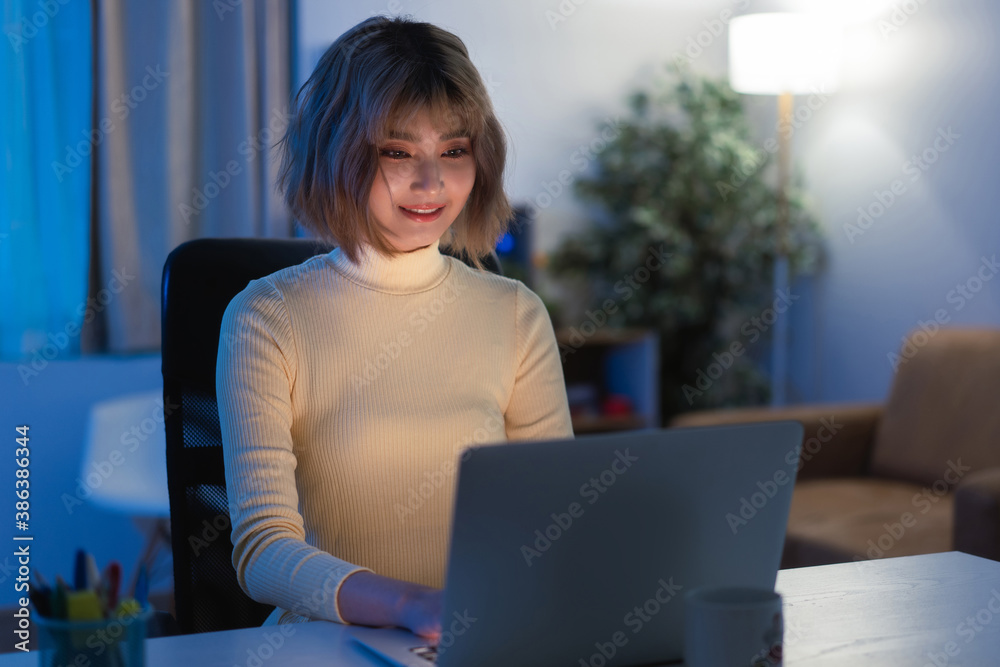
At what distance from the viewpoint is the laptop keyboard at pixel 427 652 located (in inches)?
29.4

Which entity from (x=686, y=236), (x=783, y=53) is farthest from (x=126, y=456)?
(x=783, y=53)

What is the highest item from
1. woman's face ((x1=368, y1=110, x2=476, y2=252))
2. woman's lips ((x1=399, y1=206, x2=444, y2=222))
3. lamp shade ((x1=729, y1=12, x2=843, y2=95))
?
lamp shade ((x1=729, y1=12, x2=843, y2=95))

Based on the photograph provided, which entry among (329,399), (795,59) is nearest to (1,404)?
(329,399)

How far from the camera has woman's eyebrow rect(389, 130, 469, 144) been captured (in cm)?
112

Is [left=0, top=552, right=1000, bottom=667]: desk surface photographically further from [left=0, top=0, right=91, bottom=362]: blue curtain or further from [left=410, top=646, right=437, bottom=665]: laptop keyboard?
[left=0, top=0, right=91, bottom=362]: blue curtain

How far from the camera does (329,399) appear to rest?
113 cm

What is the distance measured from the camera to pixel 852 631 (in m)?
0.84

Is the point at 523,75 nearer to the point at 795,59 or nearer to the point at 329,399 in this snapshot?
the point at 795,59

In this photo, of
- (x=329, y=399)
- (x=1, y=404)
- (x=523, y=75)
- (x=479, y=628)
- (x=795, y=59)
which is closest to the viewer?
(x=479, y=628)

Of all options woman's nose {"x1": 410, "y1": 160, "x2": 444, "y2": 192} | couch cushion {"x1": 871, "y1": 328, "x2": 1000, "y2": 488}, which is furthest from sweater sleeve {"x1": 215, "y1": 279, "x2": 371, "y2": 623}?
couch cushion {"x1": 871, "y1": 328, "x2": 1000, "y2": 488}

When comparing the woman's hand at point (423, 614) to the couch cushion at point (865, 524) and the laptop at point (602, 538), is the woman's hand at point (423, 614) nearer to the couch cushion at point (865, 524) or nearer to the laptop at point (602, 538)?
the laptop at point (602, 538)

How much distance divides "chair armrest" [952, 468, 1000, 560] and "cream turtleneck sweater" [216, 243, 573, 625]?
3.93 feet

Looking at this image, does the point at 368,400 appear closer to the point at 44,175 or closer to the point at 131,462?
the point at 131,462

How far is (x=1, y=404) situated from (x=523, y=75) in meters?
2.22
